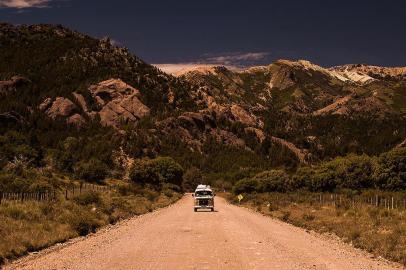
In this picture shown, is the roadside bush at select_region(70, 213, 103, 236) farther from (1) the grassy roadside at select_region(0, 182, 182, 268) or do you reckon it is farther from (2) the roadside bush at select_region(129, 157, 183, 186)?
(2) the roadside bush at select_region(129, 157, 183, 186)

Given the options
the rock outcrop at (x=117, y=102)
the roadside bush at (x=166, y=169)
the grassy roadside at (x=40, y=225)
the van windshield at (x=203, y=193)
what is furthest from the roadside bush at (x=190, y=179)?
the grassy roadside at (x=40, y=225)

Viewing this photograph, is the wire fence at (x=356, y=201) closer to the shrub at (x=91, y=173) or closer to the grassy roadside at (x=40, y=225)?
the grassy roadside at (x=40, y=225)

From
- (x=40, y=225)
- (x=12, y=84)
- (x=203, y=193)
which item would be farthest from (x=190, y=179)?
(x=40, y=225)

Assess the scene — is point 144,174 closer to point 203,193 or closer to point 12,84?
point 203,193

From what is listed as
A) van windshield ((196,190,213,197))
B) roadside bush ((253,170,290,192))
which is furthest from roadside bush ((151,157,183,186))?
van windshield ((196,190,213,197))

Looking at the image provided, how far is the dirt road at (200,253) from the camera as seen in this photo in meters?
14.8

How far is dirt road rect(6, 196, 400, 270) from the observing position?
14.8 metres

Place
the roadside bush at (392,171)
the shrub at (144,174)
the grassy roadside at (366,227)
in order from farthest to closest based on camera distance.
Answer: the shrub at (144,174) < the roadside bush at (392,171) < the grassy roadside at (366,227)

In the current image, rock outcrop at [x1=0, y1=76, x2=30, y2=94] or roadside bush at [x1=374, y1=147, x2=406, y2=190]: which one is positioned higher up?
rock outcrop at [x1=0, y1=76, x2=30, y2=94]

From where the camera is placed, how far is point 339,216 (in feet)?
112

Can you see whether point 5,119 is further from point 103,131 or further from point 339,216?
point 339,216

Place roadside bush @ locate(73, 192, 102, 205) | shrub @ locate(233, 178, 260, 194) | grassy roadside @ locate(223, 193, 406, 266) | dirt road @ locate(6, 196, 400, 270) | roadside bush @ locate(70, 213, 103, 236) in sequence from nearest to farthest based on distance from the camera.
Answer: dirt road @ locate(6, 196, 400, 270) < grassy roadside @ locate(223, 193, 406, 266) < roadside bush @ locate(70, 213, 103, 236) < roadside bush @ locate(73, 192, 102, 205) < shrub @ locate(233, 178, 260, 194)

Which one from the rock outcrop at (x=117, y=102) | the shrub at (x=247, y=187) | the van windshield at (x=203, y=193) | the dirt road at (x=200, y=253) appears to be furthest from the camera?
the rock outcrop at (x=117, y=102)

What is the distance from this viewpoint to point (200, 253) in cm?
1688
